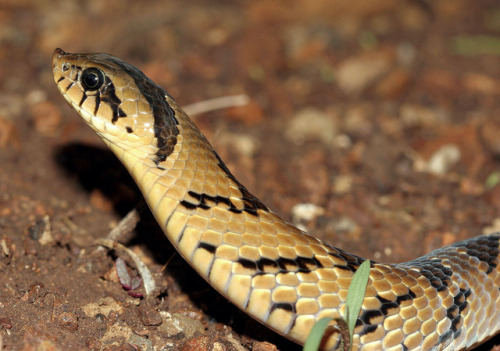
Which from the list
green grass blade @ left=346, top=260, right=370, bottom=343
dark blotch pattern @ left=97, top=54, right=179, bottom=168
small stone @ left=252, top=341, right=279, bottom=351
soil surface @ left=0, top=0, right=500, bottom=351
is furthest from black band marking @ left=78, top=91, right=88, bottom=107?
green grass blade @ left=346, top=260, right=370, bottom=343

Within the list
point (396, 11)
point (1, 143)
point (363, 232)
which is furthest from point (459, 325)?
point (396, 11)

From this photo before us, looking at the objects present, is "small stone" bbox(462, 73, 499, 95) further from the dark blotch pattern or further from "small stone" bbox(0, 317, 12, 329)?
"small stone" bbox(0, 317, 12, 329)

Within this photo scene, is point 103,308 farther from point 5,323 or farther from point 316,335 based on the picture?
point 316,335

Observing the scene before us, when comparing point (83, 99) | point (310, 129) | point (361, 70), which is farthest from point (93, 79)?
point (361, 70)

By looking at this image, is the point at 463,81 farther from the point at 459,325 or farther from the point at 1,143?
the point at 1,143

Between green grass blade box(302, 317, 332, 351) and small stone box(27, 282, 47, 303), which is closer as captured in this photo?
green grass blade box(302, 317, 332, 351)

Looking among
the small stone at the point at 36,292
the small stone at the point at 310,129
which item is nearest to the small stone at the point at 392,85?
the small stone at the point at 310,129

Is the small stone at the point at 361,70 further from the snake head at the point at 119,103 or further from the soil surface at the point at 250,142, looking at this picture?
the snake head at the point at 119,103

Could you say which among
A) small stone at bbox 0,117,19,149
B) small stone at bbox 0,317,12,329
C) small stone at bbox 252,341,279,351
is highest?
small stone at bbox 0,117,19,149
